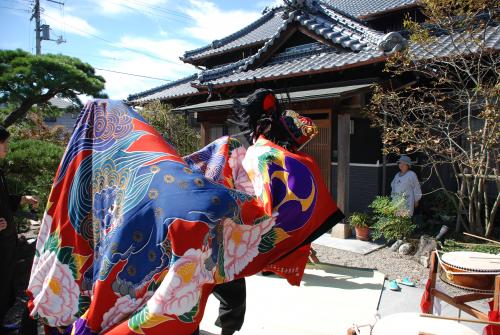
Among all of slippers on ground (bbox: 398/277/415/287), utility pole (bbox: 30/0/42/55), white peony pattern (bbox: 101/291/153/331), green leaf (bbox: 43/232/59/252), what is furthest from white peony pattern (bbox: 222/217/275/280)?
utility pole (bbox: 30/0/42/55)

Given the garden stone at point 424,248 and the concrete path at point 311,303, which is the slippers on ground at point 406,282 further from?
the garden stone at point 424,248

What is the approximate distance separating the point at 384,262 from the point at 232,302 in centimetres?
355

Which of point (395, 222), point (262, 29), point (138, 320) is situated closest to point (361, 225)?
point (395, 222)

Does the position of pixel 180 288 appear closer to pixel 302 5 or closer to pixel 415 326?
pixel 415 326

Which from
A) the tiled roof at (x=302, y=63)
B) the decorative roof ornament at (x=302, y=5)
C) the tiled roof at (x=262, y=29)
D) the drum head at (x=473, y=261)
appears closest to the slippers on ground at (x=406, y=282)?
the drum head at (x=473, y=261)

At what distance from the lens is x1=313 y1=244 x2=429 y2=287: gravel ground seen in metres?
5.00

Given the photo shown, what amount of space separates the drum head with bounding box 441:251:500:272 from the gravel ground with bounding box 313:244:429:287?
2184 mm

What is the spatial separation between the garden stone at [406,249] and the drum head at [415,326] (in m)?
4.29

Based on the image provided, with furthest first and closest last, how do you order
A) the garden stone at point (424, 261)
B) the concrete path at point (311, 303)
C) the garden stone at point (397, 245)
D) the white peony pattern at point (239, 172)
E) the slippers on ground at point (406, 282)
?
the garden stone at point (397, 245), the garden stone at point (424, 261), the slippers on ground at point (406, 282), the concrete path at point (311, 303), the white peony pattern at point (239, 172)

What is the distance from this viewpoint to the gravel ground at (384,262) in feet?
16.4

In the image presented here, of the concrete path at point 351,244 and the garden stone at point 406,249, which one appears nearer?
the garden stone at point 406,249

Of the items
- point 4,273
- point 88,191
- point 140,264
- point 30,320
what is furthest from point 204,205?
point 4,273

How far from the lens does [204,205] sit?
158 centimetres

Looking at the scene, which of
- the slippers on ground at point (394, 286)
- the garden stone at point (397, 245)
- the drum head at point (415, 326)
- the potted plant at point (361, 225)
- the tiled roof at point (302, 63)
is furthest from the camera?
the potted plant at point (361, 225)
